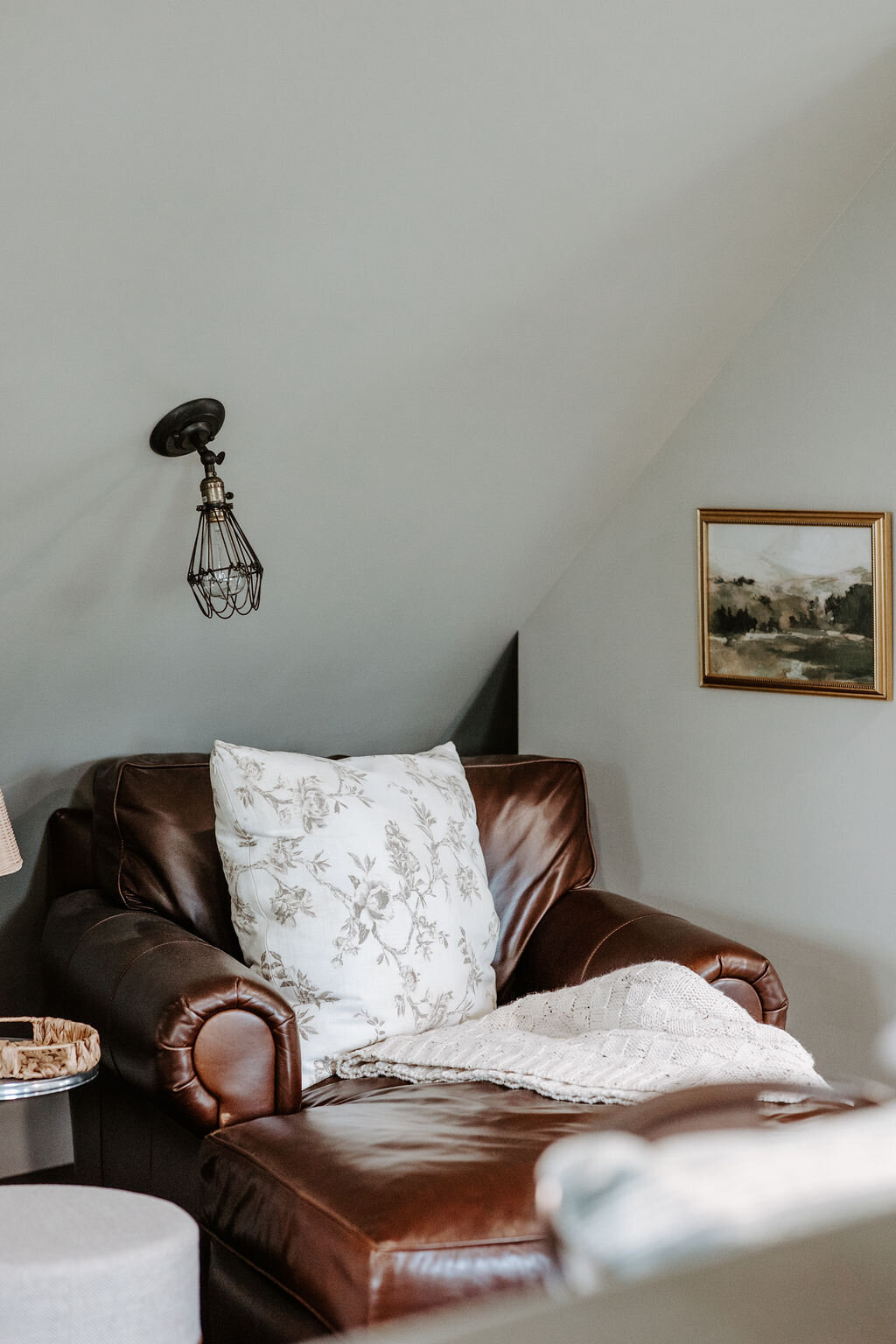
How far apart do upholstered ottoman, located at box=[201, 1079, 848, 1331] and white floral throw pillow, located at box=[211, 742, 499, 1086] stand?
0.33m

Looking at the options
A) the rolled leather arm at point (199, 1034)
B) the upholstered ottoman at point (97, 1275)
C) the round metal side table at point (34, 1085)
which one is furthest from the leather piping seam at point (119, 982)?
the upholstered ottoman at point (97, 1275)

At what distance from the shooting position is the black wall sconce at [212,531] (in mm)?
2131

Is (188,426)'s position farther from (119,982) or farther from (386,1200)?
(386,1200)

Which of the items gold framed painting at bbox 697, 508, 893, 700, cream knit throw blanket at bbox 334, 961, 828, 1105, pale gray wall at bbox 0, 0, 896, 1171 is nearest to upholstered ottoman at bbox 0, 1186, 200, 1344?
cream knit throw blanket at bbox 334, 961, 828, 1105

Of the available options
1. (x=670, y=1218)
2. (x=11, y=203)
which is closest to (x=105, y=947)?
(x=11, y=203)

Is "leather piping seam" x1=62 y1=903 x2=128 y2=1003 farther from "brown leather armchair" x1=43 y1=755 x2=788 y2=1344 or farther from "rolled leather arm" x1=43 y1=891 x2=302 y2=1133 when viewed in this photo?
"rolled leather arm" x1=43 y1=891 x2=302 y2=1133

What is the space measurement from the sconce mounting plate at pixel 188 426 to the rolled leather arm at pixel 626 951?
1.22 m

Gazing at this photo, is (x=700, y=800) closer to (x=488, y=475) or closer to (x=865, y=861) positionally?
(x=865, y=861)

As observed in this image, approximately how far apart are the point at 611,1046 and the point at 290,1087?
51 centimetres

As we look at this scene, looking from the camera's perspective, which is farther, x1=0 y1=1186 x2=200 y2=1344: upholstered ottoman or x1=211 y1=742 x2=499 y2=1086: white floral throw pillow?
x1=211 y1=742 x2=499 y2=1086: white floral throw pillow

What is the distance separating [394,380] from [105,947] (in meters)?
1.15

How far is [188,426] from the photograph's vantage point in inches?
84.3

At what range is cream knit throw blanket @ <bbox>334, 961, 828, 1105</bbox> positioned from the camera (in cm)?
188

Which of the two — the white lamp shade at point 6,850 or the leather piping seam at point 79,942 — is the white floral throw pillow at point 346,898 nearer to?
the leather piping seam at point 79,942
